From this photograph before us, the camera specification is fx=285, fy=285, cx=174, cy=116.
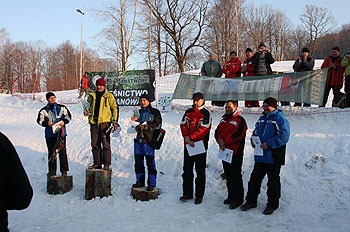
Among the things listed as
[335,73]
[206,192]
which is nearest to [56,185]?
[206,192]

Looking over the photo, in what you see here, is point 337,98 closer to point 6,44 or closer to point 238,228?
point 238,228

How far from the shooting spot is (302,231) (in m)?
4.06

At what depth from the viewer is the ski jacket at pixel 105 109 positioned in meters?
6.29

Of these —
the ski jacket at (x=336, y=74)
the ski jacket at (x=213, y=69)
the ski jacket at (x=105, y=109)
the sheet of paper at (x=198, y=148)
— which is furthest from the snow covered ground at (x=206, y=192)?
the ski jacket at (x=213, y=69)

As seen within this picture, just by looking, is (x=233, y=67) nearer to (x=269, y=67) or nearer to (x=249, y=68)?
(x=249, y=68)

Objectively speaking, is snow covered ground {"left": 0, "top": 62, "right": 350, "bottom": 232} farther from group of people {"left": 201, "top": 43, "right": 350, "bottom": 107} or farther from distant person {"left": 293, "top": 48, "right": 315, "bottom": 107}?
distant person {"left": 293, "top": 48, "right": 315, "bottom": 107}

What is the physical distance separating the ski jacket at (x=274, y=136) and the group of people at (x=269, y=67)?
413 centimetres

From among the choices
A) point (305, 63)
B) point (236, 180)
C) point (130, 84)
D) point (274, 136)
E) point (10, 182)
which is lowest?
point (236, 180)

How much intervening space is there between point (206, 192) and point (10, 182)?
14.0 feet

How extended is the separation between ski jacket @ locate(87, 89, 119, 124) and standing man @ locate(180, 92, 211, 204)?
1.78 metres

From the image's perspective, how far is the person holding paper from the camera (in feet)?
17.0

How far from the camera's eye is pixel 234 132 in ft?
17.1

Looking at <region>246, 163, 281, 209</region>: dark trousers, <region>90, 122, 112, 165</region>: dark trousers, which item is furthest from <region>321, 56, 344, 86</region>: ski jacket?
<region>90, 122, 112, 165</region>: dark trousers

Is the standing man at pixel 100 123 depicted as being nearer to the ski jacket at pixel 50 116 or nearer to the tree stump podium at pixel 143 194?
the ski jacket at pixel 50 116
